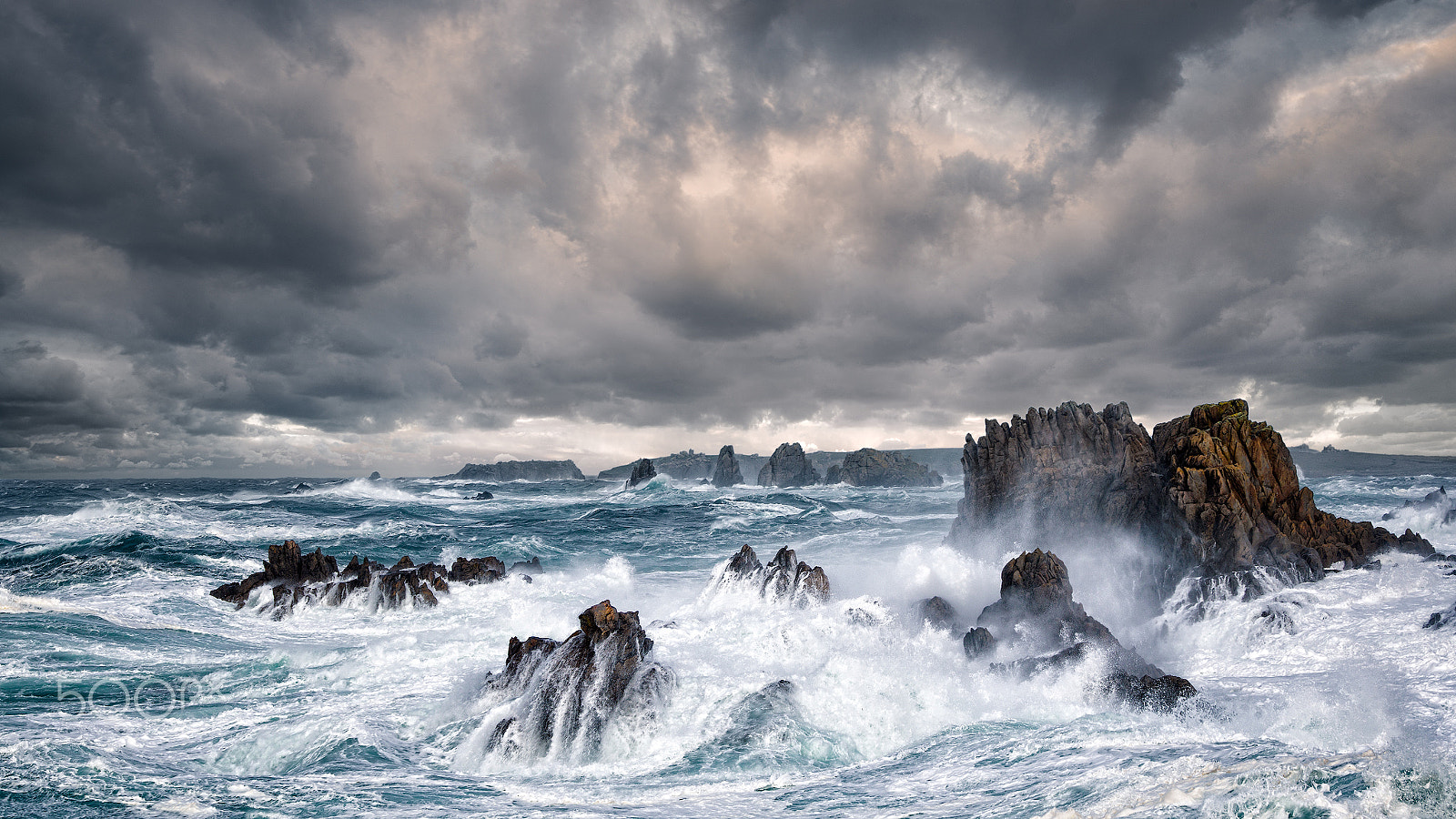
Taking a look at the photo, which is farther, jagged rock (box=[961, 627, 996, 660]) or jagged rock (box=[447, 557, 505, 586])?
jagged rock (box=[447, 557, 505, 586])

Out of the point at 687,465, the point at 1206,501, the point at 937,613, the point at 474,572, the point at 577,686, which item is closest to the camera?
the point at 577,686

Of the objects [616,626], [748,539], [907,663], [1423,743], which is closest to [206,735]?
[616,626]

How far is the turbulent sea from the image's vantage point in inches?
269

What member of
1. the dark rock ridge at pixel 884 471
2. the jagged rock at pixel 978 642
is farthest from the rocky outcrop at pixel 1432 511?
the dark rock ridge at pixel 884 471

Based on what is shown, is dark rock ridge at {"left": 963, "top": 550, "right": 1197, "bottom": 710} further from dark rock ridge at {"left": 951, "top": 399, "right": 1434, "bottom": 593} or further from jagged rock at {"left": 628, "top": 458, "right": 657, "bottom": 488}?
jagged rock at {"left": 628, "top": 458, "right": 657, "bottom": 488}

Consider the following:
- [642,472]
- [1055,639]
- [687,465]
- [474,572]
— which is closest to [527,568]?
[474,572]

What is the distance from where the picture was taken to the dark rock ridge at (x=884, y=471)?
333 ft

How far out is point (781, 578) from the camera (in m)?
18.0

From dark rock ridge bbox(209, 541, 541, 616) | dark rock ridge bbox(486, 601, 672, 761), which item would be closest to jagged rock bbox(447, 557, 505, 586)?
dark rock ridge bbox(209, 541, 541, 616)

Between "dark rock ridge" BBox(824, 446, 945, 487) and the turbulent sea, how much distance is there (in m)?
80.8

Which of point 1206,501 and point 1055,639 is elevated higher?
point 1206,501

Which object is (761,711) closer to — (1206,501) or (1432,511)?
(1206,501)

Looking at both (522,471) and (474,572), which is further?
(522,471)

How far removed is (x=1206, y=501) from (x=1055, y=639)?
23.6ft
